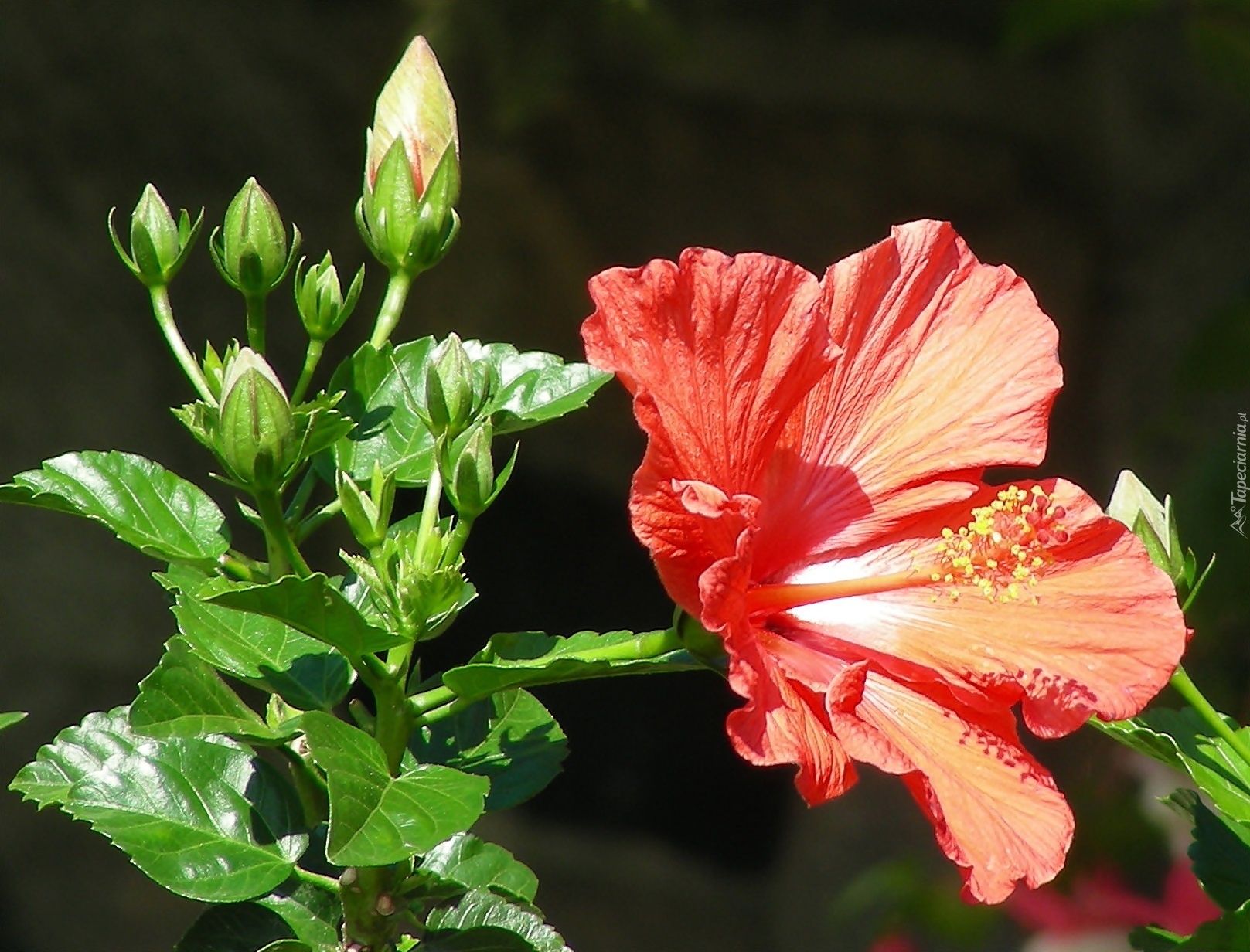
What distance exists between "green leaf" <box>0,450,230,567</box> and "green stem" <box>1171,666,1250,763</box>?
0.71 meters

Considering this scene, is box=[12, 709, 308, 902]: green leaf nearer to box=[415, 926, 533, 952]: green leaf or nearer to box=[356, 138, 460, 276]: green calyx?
box=[415, 926, 533, 952]: green leaf

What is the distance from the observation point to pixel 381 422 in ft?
3.65

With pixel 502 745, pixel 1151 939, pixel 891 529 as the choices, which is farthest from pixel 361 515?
pixel 1151 939

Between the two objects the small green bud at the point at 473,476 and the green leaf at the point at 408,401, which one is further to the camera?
the green leaf at the point at 408,401

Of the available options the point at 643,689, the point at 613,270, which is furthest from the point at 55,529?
the point at 613,270

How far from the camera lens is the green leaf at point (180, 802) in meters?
0.93

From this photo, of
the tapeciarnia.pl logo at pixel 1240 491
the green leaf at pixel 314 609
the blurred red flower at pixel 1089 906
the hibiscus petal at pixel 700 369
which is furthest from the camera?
the blurred red flower at pixel 1089 906

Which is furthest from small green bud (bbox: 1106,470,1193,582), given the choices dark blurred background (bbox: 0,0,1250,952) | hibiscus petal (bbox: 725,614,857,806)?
dark blurred background (bbox: 0,0,1250,952)

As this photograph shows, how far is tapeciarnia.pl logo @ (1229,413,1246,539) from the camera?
2.12 m

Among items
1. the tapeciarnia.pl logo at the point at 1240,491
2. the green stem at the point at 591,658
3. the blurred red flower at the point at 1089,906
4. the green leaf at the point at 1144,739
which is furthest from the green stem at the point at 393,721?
the blurred red flower at the point at 1089,906

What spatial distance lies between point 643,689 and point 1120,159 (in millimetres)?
1812

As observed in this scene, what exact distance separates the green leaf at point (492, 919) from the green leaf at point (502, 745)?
0.29 feet

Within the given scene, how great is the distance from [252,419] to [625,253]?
2627mm

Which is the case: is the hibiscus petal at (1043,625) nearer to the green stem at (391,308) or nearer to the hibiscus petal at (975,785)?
the hibiscus petal at (975,785)
